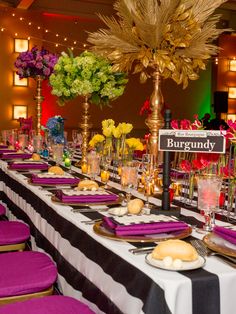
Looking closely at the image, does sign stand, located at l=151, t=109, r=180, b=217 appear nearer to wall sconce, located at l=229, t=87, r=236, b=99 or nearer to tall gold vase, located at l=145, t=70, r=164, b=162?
tall gold vase, located at l=145, t=70, r=164, b=162

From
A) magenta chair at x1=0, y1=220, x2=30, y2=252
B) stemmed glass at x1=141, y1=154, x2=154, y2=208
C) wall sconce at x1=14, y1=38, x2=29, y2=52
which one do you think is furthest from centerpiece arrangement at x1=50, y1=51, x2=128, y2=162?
wall sconce at x1=14, y1=38, x2=29, y2=52

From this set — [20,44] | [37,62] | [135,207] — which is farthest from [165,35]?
[20,44]

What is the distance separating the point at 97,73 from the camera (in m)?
2.97

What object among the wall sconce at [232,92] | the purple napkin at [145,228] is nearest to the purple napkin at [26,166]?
the purple napkin at [145,228]

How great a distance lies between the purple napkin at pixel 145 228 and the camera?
1.47 m

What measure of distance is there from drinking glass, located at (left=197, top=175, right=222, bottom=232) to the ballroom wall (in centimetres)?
766

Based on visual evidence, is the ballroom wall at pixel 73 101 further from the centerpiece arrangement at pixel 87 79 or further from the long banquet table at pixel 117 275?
the long banquet table at pixel 117 275

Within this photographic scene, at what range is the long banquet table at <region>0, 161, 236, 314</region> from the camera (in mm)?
1158

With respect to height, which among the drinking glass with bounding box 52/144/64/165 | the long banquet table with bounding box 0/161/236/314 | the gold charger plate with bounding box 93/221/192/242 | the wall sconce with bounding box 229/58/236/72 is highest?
the wall sconce with bounding box 229/58/236/72

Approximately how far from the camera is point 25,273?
6.02 feet

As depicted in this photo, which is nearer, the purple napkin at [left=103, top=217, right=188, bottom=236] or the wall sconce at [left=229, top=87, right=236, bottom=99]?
the purple napkin at [left=103, top=217, right=188, bottom=236]

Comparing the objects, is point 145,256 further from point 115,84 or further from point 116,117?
point 116,117

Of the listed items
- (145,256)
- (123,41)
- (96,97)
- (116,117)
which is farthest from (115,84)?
(116,117)

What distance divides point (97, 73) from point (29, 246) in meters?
1.10
